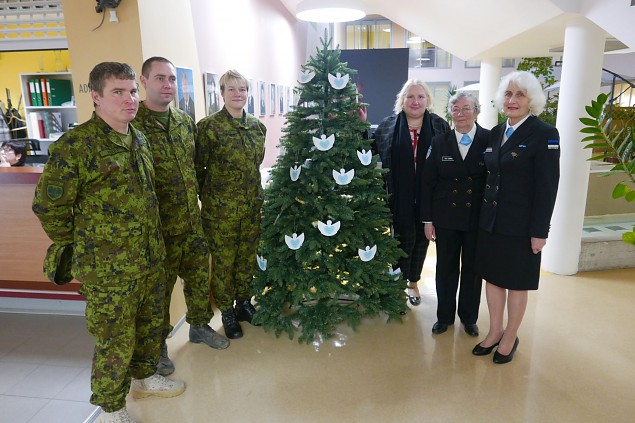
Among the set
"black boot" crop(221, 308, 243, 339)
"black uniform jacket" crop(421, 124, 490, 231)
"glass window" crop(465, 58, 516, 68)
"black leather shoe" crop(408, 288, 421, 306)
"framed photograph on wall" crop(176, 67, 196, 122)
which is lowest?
"black leather shoe" crop(408, 288, 421, 306)

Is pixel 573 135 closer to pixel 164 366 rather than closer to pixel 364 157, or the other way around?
pixel 364 157

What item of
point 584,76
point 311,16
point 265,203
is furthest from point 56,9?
point 584,76

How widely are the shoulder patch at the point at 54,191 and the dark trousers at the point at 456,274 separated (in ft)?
7.21

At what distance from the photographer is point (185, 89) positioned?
3.25m

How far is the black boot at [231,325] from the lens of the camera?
3.02 metres

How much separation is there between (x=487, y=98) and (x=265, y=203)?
4891mm

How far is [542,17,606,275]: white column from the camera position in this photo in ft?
12.1

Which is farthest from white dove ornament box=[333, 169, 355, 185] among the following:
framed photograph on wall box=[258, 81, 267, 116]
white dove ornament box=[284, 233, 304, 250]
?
framed photograph on wall box=[258, 81, 267, 116]

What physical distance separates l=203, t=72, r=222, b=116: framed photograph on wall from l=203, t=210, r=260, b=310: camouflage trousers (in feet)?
4.53

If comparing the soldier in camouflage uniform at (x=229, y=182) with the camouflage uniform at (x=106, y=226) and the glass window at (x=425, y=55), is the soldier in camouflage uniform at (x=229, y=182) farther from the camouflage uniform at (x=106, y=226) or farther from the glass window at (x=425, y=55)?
the glass window at (x=425, y=55)

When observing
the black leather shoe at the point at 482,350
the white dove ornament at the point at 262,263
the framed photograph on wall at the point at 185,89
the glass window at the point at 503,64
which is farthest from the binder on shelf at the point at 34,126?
the glass window at the point at 503,64

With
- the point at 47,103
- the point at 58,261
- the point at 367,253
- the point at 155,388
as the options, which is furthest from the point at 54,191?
the point at 47,103

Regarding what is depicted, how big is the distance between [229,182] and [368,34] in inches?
500

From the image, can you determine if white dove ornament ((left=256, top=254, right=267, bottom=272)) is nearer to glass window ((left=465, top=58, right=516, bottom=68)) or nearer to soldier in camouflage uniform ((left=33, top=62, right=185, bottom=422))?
soldier in camouflage uniform ((left=33, top=62, right=185, bottom=422))
